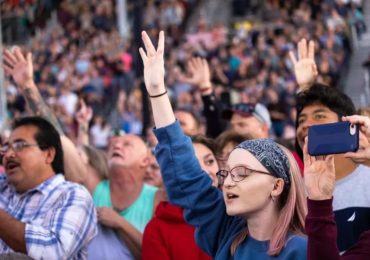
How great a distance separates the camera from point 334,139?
12.9ft

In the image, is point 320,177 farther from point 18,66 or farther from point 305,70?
point 18,66

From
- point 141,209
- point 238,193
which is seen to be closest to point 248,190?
point 238,193

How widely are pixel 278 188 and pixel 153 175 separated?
125 inches

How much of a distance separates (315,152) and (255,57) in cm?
1763

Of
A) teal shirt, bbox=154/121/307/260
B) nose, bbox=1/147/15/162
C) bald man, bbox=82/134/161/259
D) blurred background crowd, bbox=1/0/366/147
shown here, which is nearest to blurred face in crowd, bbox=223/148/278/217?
teal shirt, bbox=154/121/307/260

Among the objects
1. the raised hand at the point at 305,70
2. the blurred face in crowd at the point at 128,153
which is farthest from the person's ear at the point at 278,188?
the blurred face in crowd at the point at 128,153

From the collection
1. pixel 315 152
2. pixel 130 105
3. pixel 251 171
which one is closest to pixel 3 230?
pixel 251 171

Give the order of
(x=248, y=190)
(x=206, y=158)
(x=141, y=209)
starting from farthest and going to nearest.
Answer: (x=141, y=209) → (x=206, y=158) → (x=248, y=190)

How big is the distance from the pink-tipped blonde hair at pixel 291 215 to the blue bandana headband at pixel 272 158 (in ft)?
0.08

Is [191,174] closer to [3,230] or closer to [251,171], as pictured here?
[251,171]

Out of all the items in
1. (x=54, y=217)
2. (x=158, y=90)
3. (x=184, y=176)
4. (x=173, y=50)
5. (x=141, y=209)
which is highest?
(x=158, y=90)

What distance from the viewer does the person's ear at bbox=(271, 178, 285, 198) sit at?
14.0 feet

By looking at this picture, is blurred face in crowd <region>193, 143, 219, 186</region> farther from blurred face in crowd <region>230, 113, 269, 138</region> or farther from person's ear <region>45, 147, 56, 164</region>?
blurred face in crowd <region>230, 113, 269, 138</region>

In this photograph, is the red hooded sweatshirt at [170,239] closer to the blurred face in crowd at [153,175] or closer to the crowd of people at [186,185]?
the crowd of people at [186,185]
